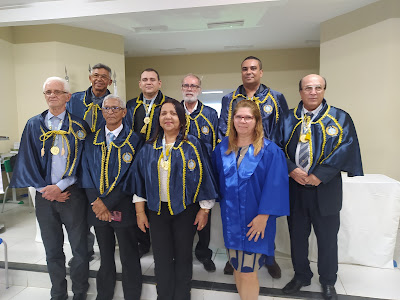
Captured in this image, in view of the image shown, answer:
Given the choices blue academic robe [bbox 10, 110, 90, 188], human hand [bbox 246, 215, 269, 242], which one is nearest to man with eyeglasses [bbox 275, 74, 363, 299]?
human hand [bbox 246, 215, 269, 242]

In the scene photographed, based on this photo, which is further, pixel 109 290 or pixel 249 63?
pixel 249 63

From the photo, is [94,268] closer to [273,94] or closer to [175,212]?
[175,212]

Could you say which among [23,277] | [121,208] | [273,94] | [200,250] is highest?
[273,94]

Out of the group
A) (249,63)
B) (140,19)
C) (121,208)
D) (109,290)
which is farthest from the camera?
(140,19)

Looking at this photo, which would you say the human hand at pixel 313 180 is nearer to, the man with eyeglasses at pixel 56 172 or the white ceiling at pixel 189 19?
the man with eyeglasses at pixel 56 172

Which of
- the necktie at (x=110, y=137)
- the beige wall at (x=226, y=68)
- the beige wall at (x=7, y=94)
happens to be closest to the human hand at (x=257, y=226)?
the necktie at (x=110, y=137)

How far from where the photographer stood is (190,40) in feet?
20.9

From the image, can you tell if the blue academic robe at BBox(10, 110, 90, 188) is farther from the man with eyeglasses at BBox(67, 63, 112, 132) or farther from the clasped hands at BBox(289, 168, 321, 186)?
the clasped hands at BBox(289, 168, 321, 186)

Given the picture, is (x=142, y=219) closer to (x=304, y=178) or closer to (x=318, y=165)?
(x=304, y=178)

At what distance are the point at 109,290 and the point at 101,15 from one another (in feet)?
9.48

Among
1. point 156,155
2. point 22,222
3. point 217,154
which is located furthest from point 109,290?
point 22,222

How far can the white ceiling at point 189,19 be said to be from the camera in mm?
3326

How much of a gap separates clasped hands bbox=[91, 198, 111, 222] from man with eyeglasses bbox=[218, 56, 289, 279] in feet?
3.65

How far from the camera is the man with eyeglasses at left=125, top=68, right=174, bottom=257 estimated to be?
249cm
